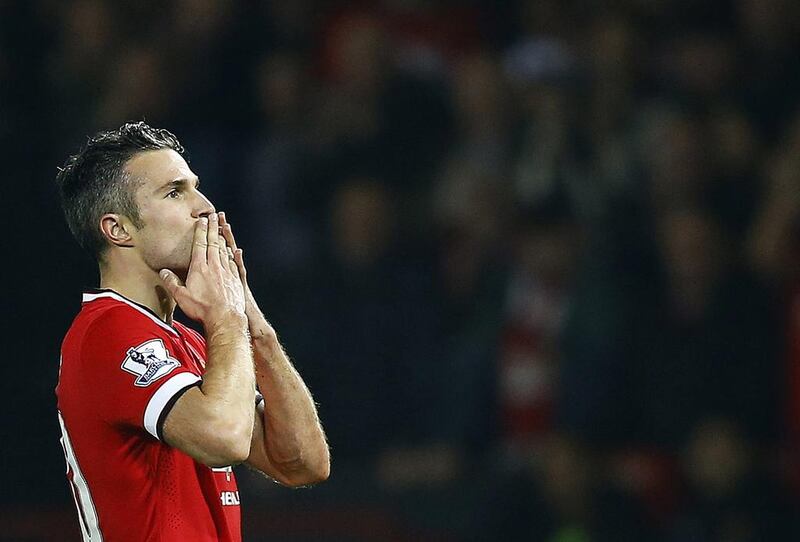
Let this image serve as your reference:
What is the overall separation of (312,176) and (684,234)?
7.38ft

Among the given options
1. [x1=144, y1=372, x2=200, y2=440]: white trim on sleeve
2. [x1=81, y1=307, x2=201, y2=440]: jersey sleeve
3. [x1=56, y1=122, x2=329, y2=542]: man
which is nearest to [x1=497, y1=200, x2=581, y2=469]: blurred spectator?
[x1=56, y1=122, x2=329, y2=542]: man

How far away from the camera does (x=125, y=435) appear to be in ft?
11.8

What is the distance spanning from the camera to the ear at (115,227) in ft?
12.7

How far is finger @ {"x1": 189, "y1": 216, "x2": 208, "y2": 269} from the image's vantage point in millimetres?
3795

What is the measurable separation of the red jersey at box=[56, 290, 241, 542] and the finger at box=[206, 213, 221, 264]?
9.4 inches

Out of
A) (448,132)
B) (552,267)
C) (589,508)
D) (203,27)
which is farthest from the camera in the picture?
(203,27)

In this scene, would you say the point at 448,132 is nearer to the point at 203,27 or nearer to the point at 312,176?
the point at 312,176

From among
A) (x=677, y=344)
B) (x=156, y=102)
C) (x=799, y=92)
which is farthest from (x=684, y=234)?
(x=156, y=102)

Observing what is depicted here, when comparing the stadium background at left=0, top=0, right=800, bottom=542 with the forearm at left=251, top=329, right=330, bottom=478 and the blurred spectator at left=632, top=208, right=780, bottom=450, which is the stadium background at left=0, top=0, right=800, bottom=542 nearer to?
the blurred spectator at left=632, top=208, right=780, bottom=450

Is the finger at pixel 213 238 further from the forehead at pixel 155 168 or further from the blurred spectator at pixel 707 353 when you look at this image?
the blurred spectator at pixel 707 353

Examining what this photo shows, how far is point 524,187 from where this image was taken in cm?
773

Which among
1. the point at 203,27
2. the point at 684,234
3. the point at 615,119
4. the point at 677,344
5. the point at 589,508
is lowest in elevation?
the point at 589,508

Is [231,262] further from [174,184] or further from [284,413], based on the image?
[284,413]

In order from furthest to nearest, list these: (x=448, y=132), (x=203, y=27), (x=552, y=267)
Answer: (x=203, y=27) < (x=448, y=132) < (x=552, y=267)
